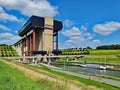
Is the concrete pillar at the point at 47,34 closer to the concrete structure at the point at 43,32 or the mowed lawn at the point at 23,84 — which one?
the concrete structure at the point at 43,32

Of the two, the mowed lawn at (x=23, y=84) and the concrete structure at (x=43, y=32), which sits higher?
the concrete structure at (x=43, y=32)

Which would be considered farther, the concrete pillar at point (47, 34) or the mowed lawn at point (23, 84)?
the concrete pillar at point (47, 34)

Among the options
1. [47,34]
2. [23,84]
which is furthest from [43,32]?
[23,84]

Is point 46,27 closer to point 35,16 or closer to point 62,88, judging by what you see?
point 35,16

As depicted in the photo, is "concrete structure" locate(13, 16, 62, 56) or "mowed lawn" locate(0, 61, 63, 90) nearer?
"mowed lawn" locate(0, 61, 63, 90)

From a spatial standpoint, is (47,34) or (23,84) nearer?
(23,84)

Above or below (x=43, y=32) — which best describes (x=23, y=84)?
below

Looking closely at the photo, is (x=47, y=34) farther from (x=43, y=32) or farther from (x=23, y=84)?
(x=23, y=84)

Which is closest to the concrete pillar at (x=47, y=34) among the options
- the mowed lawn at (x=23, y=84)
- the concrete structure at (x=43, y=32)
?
the concrete structure at (x=43, y=32)

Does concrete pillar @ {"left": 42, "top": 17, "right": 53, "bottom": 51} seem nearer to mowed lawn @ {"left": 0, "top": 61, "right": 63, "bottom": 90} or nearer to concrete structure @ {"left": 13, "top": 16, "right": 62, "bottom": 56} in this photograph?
concrete structure @ {"left": 13, "top": 16, "right": 62, "bottom": 56}

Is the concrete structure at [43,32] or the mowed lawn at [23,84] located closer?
the mowed lawn at [23,84]

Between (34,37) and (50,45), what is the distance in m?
9.12

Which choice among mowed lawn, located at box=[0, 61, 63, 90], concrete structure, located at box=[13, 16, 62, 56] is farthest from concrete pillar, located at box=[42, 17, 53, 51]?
mowed lawn, located at box=[0, 61, 63, 90]

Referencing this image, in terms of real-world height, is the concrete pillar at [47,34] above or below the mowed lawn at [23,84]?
above
